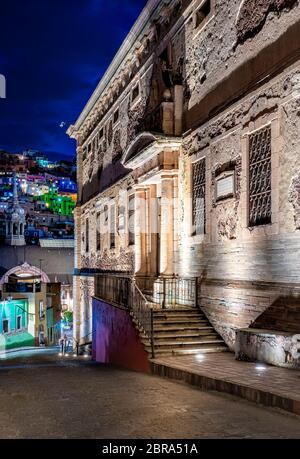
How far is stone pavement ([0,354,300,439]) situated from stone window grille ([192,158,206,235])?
20.0 feet

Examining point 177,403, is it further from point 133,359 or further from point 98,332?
point 98,332

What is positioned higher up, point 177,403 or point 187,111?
point 187,111

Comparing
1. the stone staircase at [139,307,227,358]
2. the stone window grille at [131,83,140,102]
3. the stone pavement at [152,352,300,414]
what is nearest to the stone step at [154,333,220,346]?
the stone staircase at [139,307,227,358]

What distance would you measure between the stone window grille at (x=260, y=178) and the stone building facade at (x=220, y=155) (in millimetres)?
22

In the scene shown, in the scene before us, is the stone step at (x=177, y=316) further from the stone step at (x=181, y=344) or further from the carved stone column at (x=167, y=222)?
the carved stone column at (x=167, y=222)

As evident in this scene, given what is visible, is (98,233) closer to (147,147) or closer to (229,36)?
(147,147)

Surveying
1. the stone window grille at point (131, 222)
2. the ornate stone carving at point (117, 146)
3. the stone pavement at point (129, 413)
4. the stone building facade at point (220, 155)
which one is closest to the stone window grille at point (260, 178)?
the stone building facade at point (220, 155)

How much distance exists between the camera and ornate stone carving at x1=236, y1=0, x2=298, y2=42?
1084 cm

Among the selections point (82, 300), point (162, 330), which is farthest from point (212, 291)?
point (82, 300)

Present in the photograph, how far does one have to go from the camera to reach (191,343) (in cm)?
1192

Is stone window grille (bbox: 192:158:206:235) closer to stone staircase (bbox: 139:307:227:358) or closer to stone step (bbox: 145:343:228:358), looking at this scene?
stone staircase (bbox: 139:307:227:358)

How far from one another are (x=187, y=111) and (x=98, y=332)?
8123 millimetres

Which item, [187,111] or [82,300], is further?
[82,300]
